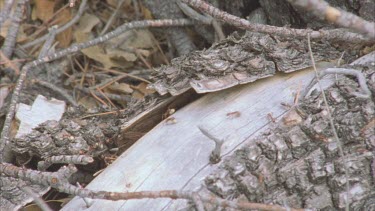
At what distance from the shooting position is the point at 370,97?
1527mm

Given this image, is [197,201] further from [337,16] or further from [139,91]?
[139,91]

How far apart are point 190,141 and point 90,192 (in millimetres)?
367

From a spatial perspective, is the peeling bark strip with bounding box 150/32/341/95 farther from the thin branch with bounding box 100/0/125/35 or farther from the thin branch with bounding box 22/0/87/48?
the thin branch with bounding box 100/0/125/35

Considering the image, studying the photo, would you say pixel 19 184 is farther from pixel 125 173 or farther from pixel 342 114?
pixel 342 114

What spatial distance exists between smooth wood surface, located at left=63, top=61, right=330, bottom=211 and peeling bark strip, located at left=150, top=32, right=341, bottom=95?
0.05 m

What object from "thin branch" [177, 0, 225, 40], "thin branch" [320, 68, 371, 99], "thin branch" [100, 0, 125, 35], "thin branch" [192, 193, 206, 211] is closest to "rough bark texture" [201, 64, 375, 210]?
"thin branch" [320, 68, 371, 99]

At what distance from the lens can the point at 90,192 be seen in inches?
55.7

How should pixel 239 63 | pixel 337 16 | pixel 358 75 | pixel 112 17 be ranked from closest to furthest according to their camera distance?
pixel 337 16 < pixel 358 75 < pixel 239 63 < pixel 112 17

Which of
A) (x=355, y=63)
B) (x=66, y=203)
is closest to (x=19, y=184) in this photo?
(x=66, y=203)

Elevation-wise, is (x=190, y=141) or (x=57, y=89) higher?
(x=57, y=89)

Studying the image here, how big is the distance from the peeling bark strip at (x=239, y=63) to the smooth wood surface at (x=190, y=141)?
52 mm

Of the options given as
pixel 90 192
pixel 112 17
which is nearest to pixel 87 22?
Answer: pixel 112 17

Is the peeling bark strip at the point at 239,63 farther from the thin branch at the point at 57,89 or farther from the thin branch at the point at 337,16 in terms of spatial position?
the thin branch at the point at 57,89

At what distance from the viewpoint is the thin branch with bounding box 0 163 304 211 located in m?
1.31
